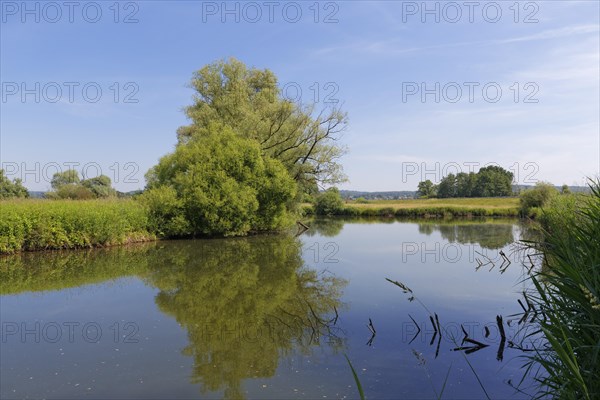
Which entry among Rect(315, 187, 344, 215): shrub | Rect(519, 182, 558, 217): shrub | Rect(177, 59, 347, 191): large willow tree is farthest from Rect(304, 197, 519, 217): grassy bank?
Rect(177, 59, 347, 191): large willow tree

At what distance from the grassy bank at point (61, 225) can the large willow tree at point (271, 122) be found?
10612 millimetres

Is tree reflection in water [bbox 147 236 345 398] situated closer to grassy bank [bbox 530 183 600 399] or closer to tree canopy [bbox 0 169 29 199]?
grassy bank [bbox 530 183 600 399]

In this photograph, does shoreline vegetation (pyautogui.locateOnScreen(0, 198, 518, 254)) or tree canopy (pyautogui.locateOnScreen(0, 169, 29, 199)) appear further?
tree canopy (pyautogui.locateOnScreen(0, 169, 29, 199))

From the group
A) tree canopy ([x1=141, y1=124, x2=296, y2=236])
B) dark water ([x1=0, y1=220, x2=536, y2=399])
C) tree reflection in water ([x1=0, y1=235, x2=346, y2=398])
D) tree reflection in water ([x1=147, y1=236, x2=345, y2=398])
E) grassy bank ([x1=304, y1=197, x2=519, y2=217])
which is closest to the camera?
dark water ([x1=0, y1=220, x2=536, y2=399])

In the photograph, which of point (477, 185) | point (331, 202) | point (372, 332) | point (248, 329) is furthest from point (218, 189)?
point (477, 185)

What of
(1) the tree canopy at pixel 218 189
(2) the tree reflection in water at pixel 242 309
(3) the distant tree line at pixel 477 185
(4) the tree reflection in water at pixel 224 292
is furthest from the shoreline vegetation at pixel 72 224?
(3) the distant tree line at pixel 477 185

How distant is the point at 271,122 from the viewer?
29984mm

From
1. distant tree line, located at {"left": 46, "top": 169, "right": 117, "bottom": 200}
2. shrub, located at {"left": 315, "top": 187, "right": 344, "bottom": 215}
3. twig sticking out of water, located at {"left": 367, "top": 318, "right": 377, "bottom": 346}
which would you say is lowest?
twig sticking out of water, located at {"left": 367, "top": 318, "right": 377, "bottom": 346}

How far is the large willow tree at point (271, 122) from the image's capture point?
2998cm

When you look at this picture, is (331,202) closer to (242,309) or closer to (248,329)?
(242,309)

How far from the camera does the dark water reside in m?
5.53

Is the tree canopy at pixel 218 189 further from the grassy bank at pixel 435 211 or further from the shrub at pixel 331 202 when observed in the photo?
the shrub at pixel 331 202

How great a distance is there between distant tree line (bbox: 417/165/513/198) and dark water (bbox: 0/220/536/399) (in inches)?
3270

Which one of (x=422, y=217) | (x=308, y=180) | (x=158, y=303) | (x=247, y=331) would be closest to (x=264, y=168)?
(x=308, y=180)
